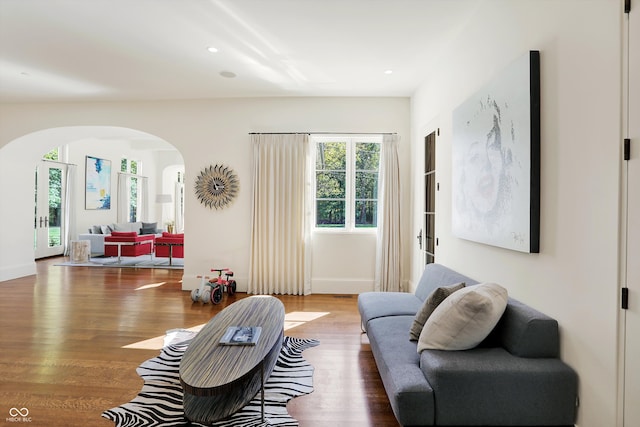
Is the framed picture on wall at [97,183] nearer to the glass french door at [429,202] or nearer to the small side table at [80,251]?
the small side table at [80,251]

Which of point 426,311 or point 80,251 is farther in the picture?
point 80,251

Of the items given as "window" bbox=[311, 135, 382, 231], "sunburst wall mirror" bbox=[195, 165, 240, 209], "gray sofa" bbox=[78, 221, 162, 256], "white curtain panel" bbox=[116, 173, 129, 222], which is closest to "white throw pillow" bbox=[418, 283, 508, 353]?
"window" bbox=[311, 135, 382, 231]

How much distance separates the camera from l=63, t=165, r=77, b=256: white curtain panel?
8570mm

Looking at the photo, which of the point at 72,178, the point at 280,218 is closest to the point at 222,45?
the point at 280,218

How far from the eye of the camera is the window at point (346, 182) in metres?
5.12

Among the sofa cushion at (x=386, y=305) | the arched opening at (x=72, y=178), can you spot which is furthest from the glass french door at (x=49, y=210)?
the sofa cushion at (x=386, y=305)

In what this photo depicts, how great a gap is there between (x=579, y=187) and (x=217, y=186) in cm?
455

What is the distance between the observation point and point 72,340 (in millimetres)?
3172

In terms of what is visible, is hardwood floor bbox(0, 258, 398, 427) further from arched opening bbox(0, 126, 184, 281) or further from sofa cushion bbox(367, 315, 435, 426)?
arched opening bbox(0, 126, 184, 281)

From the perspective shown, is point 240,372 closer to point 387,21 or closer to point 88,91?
point 387,21

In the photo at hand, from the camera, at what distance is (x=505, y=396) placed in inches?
64.4

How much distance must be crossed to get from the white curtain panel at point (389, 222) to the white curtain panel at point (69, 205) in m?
8.31

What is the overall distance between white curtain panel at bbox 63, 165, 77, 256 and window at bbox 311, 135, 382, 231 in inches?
292

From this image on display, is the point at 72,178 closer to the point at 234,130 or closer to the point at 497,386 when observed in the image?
the point at 234,130
